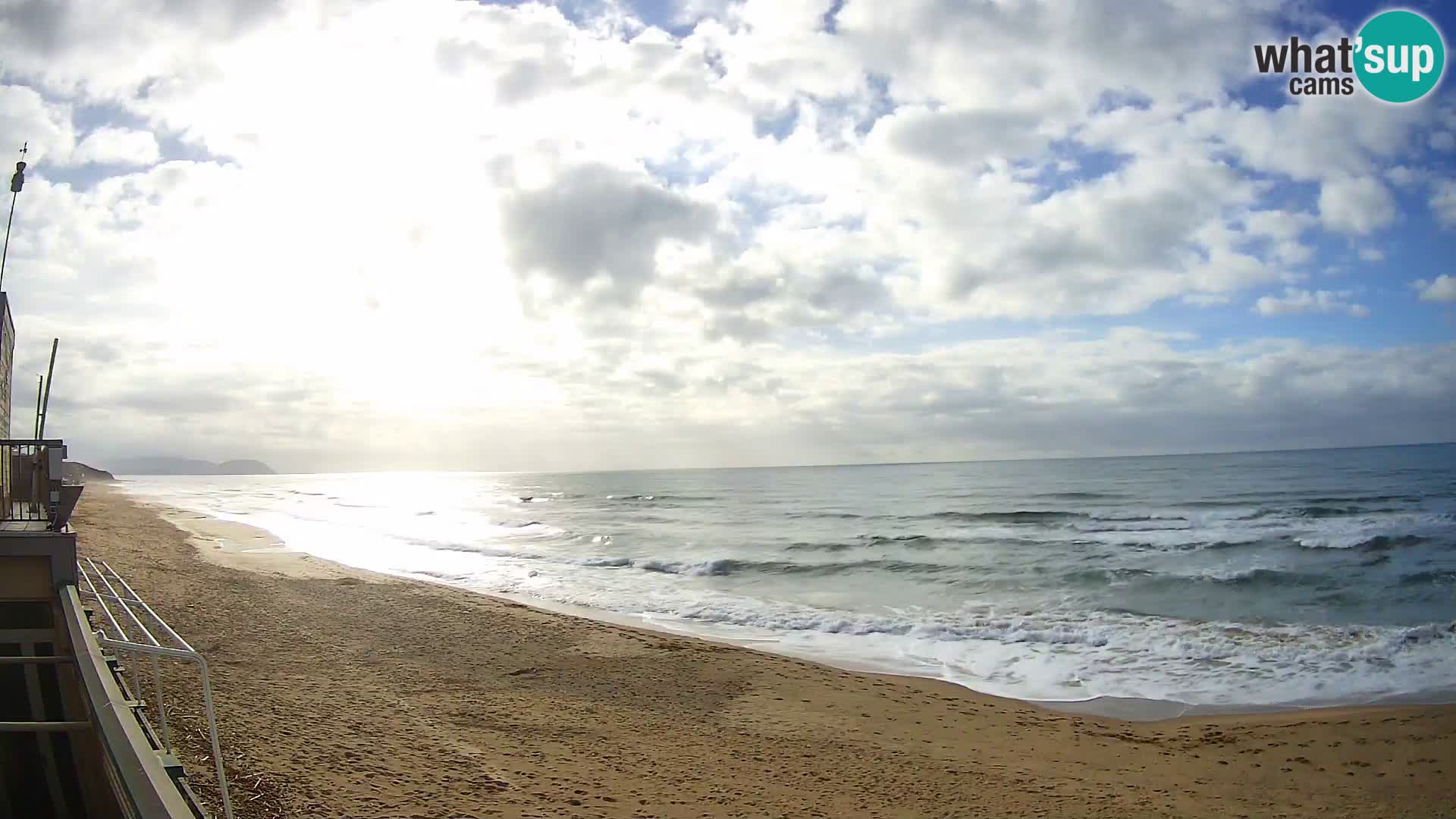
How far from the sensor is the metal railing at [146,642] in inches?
150

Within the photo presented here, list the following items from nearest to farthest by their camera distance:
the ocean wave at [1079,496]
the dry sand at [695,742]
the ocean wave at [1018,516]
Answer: the dry sand at [695,742] → the ocean wave at [1018,516] → the ocean wave at [1079,496]

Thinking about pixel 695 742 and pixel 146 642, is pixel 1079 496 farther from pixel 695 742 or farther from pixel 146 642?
pixel 146 642

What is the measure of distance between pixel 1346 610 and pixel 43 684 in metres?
18.7

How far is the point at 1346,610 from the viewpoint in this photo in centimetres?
1420

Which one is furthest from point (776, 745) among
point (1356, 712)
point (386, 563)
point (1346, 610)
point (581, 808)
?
point (386, 563)

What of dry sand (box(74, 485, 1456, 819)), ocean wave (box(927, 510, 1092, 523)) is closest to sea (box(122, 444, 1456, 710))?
ocean wave (box(927, 510, 1092, 523))

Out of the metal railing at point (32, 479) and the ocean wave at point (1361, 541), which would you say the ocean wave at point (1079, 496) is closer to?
the ocean wave at point (1361, 541)

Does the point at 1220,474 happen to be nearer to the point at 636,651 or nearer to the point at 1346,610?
the point at 1346,610

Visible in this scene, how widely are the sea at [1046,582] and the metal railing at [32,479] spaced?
5593mm

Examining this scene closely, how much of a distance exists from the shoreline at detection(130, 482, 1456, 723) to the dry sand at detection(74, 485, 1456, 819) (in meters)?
0.31

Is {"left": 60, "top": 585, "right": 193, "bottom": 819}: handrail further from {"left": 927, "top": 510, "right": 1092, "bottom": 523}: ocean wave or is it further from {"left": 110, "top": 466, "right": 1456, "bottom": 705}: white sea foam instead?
{"left": 927, "top": 510, "right": 1092, "bottom": 523}: ocean wave

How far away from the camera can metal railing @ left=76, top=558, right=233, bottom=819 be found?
3.81 metres

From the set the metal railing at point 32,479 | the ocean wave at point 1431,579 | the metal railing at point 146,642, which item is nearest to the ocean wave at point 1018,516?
the ocean wave at point 1431,579

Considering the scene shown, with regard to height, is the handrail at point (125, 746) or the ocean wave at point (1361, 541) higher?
the handrail at point (125, 746)
